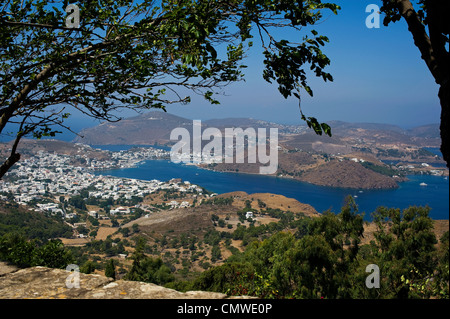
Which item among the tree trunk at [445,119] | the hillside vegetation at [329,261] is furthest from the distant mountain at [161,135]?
the tree trunk at [445,119]

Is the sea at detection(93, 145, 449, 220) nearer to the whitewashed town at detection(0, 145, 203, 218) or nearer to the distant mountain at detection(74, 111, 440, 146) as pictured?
the whitewashed town at detection(0, 145, 203, 218)

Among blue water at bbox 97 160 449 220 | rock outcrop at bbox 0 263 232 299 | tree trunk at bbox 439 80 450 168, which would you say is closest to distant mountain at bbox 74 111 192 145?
blue water at bbox 97 160 449 220

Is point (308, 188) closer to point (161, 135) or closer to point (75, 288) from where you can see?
point (75, 288)

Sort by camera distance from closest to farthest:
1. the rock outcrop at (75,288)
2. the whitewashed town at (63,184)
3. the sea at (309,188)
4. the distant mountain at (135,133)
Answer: the rock outcrop at (75,288) < the whitewashed town at (63,184) < the sea at (309,188) < the distant mountain at (135,133)

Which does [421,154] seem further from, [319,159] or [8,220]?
[8,220]

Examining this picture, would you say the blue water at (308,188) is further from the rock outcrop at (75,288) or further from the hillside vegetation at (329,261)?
the rock outcrop at (75,288)

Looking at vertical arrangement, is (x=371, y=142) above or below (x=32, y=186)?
above

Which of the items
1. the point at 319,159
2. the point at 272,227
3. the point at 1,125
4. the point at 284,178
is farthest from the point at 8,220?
the point at 319,159
